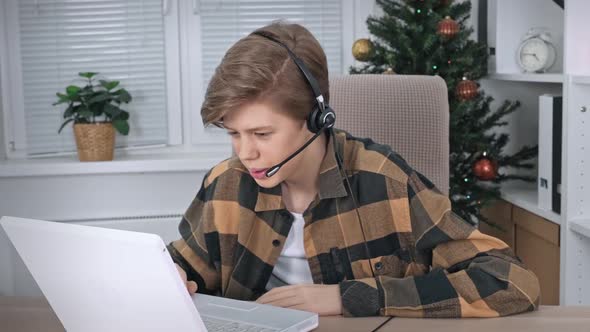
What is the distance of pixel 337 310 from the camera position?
1089 mm

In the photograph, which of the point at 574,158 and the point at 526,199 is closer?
the point at 574,158

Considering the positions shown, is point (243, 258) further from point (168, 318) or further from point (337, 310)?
point (168, 318)

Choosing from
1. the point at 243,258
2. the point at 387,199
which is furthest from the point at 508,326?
the point at 243,258

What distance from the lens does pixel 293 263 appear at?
1341 mm

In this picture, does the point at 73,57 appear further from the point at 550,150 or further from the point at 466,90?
the point at 550,150

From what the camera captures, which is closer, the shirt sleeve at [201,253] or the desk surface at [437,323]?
the desk surface at [437,323]

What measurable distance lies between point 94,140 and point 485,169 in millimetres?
1324

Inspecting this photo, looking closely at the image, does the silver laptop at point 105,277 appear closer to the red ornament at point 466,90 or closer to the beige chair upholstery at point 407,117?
the beige chair upholstery at point 407,117

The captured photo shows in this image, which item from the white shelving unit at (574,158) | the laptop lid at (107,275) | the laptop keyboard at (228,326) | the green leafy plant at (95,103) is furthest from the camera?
the green leafy plant at (95,103)

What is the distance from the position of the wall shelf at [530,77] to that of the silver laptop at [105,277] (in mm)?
1561

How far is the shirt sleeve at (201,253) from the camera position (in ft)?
4.41

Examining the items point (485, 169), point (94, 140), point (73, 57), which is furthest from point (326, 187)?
point (73, 57)

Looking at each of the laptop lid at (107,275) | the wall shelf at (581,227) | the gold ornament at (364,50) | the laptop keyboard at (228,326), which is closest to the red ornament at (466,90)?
the gold ornament at (364,50)

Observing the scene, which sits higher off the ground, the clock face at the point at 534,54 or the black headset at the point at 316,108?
the clock face at the point at 534,54
